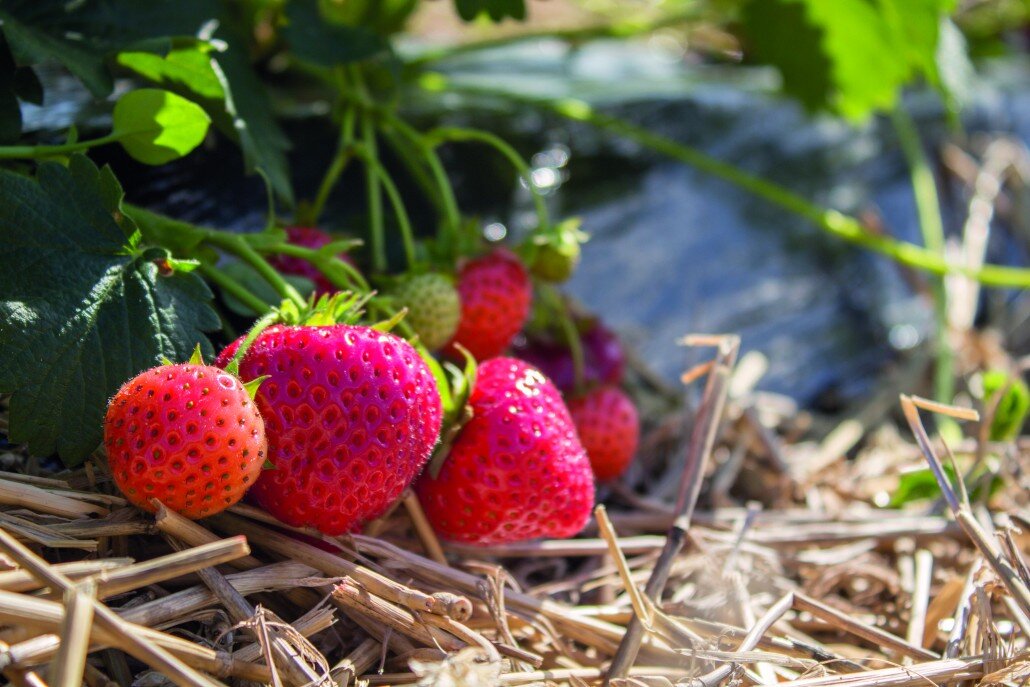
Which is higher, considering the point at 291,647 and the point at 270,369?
the point at 270,369

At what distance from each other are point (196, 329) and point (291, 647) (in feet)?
0.94

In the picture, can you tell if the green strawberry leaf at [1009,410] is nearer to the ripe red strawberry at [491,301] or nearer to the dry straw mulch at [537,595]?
the dry straw mulch at [537,595]

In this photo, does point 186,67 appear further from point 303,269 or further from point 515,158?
point 515,158

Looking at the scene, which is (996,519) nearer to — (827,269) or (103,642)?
(827,269)

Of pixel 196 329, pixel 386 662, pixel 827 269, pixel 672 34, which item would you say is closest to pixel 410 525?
pixel 386 662

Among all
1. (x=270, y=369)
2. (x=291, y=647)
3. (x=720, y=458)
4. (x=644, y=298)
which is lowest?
(x=720, y=458)

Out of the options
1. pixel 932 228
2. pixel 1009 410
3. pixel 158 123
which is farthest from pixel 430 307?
pixel 932 228

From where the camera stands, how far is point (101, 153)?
102 centimetres

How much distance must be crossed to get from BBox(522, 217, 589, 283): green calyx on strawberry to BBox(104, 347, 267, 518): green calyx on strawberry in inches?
18.3

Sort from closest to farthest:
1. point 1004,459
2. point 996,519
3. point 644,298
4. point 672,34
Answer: point 996,519 → point 1004,459 → point 644,298 → point 672,34

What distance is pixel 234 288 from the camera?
0.87 m

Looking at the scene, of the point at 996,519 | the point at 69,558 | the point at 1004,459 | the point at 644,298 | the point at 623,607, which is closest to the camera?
the point at 69,558

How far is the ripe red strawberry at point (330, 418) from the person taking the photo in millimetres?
749

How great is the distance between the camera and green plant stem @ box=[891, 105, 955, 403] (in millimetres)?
1521
